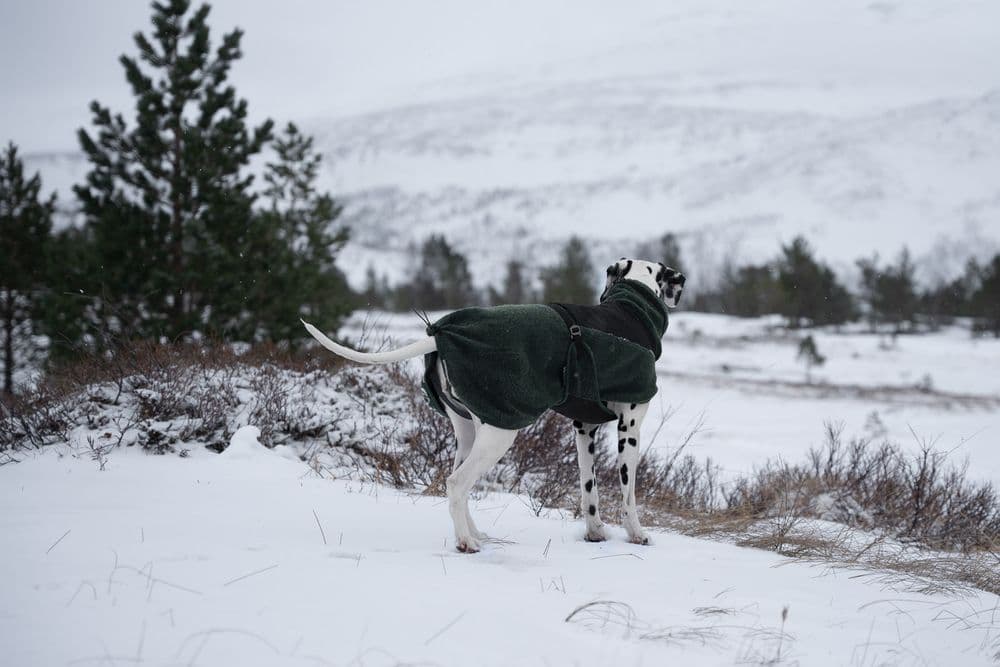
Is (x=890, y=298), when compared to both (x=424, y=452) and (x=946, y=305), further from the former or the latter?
(x=424, y=452)

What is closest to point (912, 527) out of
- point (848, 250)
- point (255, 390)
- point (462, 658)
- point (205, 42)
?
point (462, 658)

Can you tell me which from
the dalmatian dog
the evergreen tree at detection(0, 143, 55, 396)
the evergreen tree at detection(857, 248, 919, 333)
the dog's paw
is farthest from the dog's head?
the evergreen tree at detection(857, 248, 919, 333)

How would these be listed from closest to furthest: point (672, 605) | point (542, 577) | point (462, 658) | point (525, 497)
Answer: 1. point (462, 658)
2. point (672, 605)
3. point (542, 577)
4. point (525, 497)

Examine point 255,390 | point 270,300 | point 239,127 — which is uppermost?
point 239,127

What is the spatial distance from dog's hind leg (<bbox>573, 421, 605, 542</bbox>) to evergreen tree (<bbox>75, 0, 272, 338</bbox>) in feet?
29.9

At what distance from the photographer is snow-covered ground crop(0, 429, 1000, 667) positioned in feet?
7.32

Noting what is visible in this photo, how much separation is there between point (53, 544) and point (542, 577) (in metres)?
2.30

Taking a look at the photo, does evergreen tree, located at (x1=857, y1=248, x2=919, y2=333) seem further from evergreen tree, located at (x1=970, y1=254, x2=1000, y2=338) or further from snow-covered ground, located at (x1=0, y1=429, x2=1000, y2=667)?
snow-covered ground, located at (x1=0, y1=429, x2=1000, y2=667)

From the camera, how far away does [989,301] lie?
40875mm

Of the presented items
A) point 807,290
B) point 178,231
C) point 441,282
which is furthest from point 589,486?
point 441,282

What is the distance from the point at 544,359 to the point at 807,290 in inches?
1546

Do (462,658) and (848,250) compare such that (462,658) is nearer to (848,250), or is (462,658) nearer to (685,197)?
(848,250)

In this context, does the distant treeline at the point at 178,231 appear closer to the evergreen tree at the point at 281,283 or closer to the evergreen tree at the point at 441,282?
the evergreen tree at the point at 281,283

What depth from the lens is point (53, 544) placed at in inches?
116
